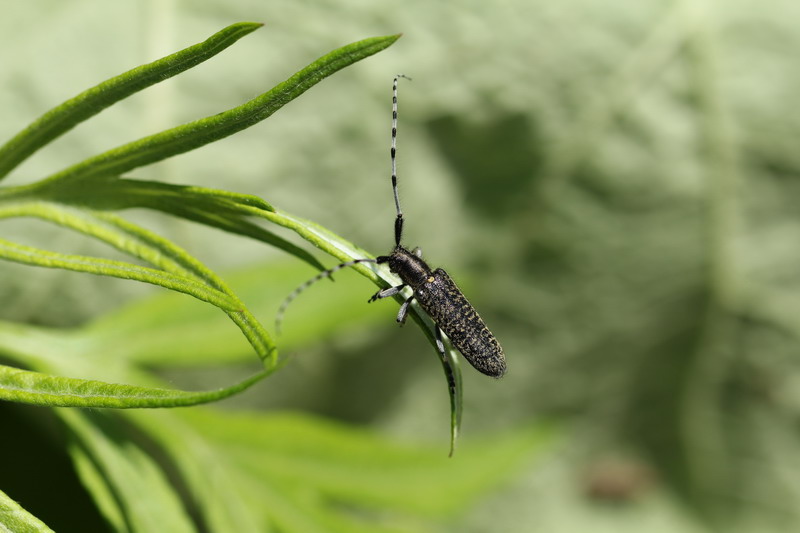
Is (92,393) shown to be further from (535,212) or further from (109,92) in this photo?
(535,212)

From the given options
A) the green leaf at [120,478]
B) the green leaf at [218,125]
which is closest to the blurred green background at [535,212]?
the green leaf at [120,478]

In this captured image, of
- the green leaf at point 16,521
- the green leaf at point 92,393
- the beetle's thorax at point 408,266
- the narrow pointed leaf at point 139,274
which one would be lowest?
the green leaf at point 16,521

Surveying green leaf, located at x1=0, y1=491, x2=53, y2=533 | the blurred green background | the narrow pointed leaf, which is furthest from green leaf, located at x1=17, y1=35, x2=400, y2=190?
the blurred green background

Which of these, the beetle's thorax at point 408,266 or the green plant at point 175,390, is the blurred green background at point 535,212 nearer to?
the beetle's thorax at point 408,266

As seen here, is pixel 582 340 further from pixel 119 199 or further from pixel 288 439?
pixel 119 199

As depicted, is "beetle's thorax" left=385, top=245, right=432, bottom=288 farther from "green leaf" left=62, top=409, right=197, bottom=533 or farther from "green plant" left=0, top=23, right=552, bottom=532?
"green leaf" left=62, top=409, right=197, bottom=533

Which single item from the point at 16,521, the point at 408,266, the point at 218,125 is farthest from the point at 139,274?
the point at 408,266

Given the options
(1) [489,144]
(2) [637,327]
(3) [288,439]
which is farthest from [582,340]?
(3) [288,439]

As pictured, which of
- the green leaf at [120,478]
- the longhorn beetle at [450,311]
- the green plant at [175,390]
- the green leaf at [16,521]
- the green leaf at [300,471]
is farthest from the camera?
the longhorn beetle at [450,311]
